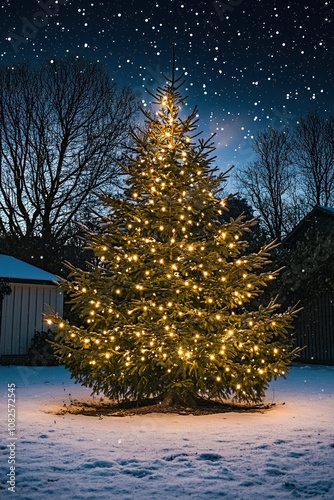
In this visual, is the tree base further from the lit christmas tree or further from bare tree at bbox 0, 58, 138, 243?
bare tree at bbox 0, 58, 138, 243

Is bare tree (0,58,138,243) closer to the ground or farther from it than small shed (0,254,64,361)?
farther from it

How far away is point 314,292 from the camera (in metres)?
18.0

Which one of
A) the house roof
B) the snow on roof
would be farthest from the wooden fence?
the snow on roof

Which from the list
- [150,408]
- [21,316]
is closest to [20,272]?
[21,316]

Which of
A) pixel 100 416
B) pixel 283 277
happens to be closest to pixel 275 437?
pixel 100 416

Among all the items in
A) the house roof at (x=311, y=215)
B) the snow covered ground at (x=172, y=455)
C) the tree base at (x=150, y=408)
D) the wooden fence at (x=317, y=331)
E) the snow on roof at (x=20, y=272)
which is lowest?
the tree base at (x=150, y=408)

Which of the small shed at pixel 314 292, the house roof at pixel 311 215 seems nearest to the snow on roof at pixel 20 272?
the small shed at pixel 314 292

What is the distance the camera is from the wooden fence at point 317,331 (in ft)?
57.1

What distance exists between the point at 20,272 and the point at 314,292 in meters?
10.3

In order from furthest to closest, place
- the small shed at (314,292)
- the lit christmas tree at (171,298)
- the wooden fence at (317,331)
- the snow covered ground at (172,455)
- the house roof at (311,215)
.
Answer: the house roof at (311,215) → the small shed at (314,292) → the wooden fence at (317,331) → the lit christmas tree at (171,298) → the snow covered ground at (172,455)

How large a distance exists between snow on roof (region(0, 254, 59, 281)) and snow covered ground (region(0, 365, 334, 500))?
29.1ft

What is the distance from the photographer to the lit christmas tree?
8.53 m

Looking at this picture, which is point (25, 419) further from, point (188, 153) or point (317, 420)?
point (188, 153)

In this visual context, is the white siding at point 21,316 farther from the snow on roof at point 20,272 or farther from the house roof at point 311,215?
the house roof at point 311,215
